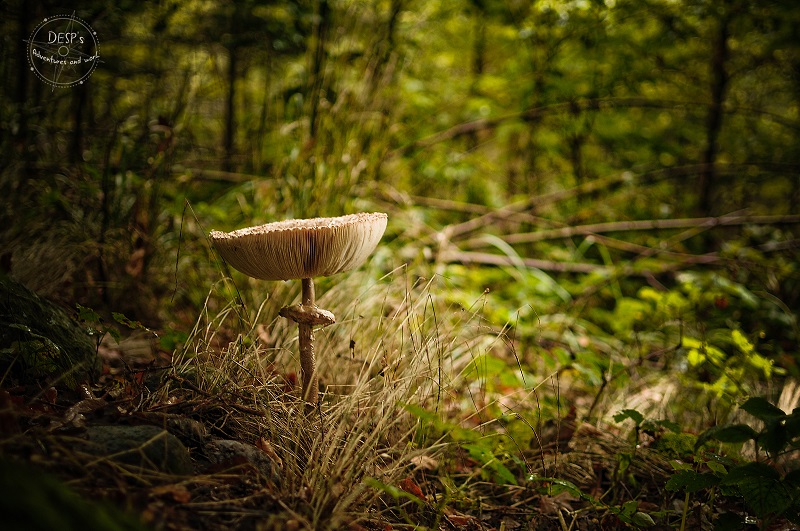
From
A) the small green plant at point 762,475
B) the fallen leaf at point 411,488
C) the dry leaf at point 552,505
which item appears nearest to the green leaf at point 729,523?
the small green plant at point 762,475

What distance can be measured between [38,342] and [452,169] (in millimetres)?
3720

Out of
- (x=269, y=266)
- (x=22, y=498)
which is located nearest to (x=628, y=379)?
(x=269, y=266)

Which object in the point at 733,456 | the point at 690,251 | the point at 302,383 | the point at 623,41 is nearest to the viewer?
the point at 302,383

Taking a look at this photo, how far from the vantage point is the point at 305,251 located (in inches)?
59.4

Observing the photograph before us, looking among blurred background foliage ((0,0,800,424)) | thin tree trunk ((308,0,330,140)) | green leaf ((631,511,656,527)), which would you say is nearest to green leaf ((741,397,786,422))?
green leaf ((631,511,656,527))

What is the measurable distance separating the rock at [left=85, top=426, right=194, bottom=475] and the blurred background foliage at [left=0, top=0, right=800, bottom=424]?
1.94 feet

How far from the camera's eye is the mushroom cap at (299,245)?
1.43 metres

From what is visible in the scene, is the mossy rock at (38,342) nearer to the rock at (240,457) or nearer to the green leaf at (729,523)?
the rock at (240,457)

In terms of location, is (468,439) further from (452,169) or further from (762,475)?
(452,169)

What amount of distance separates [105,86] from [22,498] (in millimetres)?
3624

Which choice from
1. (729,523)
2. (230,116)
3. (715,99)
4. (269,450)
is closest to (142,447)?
(269,450)

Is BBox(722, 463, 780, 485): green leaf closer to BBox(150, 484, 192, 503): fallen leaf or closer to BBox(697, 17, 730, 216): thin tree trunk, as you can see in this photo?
BBox(150, 484, 192, 503): fallen leaf

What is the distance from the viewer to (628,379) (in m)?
2.54

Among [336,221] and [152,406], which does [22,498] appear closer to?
[152,406]
